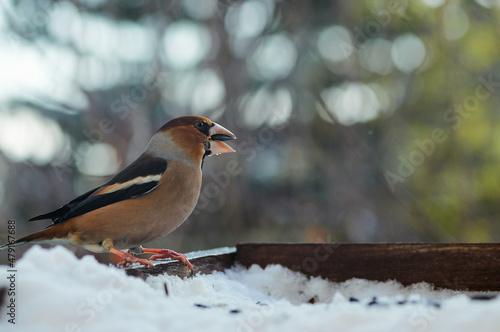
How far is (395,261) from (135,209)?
43.5 inches

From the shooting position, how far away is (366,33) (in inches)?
234

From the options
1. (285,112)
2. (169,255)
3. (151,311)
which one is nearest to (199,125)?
(169,255)

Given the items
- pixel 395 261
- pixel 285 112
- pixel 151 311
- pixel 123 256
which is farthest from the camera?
pixel 285 112

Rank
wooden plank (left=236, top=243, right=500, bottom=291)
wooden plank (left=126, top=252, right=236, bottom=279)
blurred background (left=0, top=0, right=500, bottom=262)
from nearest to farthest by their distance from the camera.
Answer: wooden plank (left=126, top=252, right=236, bottom=279), wooden plank (left=236, top=243, right=500, bottom=291), blurred background (left=0, top=0, right=500, bottom=262)

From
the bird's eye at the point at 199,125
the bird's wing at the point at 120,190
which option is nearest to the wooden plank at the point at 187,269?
the bird's wing at the point at 120,190

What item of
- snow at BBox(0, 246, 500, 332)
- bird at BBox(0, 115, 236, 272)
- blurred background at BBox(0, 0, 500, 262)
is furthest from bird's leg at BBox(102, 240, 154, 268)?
blurred background at BBox(0, 0, 500, 262)

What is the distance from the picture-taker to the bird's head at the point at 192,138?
2064mm

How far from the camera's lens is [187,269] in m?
1.85

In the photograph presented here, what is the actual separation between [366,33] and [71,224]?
5.02 meters

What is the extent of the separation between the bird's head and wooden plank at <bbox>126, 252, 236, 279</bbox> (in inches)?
17.2

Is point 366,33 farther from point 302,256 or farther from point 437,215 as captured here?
point 302,256

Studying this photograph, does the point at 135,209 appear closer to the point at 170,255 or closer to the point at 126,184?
the point at 126,184

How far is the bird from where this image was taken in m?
1.79

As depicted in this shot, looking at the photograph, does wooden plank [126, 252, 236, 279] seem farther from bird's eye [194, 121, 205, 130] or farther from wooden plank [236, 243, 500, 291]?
bird's eye [194, 121, 205, 130]
